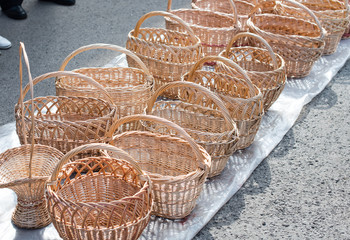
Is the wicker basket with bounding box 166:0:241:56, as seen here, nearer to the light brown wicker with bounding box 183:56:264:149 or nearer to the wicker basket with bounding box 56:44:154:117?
the light brown wicker with bounding box 183:56:264:149

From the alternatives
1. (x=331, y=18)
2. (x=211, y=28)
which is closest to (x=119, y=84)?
(x=211, y=28)

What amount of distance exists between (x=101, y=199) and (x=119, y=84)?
26.0 inches

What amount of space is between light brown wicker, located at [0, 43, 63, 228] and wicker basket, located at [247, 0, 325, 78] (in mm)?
1279

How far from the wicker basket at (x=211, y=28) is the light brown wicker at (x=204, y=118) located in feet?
1.67

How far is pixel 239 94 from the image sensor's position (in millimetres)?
1791

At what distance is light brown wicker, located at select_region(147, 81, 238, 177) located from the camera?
1438mm

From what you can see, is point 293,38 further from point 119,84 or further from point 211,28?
point 119,84

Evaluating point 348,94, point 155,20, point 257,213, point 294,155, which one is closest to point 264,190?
point 257,213

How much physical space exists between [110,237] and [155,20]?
2256mm

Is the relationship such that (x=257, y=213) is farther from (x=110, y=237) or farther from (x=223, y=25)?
(x=223, y=25)

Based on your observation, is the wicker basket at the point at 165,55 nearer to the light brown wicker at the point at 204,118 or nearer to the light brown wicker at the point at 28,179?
the light brown wicker at the point at 204,118

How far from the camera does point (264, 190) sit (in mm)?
1564

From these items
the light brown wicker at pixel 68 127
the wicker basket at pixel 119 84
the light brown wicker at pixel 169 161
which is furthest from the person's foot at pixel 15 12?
the light brown wicker at pixel 169 161

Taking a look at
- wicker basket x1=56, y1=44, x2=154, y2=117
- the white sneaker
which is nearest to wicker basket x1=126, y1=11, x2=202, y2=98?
wicker basket x1=56, y1=44, x2=154, y2=117
